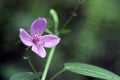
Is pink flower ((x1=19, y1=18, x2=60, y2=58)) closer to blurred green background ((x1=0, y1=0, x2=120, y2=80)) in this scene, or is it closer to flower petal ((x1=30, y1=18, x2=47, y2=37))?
flower petal ((x1=30, y1=18, x2=47, y2=37))

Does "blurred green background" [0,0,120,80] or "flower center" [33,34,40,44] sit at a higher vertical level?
"flower center" [33,34,40,44]

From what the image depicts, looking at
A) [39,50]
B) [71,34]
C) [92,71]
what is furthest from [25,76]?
[71,34]

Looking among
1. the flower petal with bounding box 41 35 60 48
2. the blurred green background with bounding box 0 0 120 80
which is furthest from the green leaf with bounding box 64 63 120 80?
the blurred green background with bounding box 0 0 120 80

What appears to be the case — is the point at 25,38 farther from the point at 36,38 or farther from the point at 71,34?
the point at 71,34

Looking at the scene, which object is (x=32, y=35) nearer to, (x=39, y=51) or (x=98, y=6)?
(x=39, y=51)

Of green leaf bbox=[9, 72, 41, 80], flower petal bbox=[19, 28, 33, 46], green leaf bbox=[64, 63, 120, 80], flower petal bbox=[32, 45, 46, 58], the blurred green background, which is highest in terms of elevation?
flower petal bbox=[19, 28, 33, 46]
